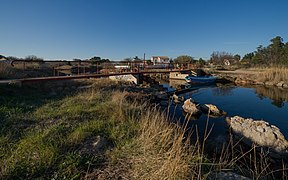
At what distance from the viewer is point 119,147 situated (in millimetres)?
2650

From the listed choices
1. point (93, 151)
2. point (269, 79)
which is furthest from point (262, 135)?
point (269, 79)

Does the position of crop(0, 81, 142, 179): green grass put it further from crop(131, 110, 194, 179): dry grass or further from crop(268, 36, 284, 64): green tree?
crop(268, 36, 284, 64): green tree

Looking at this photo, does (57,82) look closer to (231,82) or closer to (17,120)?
(17,120)

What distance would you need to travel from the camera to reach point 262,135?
5.38m

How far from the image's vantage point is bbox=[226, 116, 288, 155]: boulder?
16.4 feet

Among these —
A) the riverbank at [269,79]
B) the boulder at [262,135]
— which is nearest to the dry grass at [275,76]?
the riverbank at [269,79]

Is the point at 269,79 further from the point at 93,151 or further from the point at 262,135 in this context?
the point at 93,151

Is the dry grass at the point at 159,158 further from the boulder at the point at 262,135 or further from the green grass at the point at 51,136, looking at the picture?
the boulder at the point at 262,135

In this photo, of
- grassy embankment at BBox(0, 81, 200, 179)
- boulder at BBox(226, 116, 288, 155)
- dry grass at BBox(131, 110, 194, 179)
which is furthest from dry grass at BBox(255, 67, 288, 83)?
grassy embankment at BBox(0, 81, 200, 179)

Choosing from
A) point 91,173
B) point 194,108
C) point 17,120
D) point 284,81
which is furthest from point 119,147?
point 284,81

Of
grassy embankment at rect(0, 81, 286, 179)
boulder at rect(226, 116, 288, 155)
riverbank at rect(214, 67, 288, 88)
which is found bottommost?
boulder at rect(226, 116, 288, 155)

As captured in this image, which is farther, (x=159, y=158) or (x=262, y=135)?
(x=262, y=135)

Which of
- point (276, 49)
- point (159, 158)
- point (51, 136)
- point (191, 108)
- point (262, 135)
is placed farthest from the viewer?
point (276, 49)

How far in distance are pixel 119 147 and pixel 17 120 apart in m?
2.70
